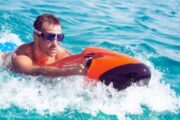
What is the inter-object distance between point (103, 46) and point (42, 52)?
3395 mm

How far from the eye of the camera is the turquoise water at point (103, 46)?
18.6ft

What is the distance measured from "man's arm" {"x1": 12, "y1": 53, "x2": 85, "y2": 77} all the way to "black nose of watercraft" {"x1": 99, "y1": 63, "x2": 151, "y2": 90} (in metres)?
0.39

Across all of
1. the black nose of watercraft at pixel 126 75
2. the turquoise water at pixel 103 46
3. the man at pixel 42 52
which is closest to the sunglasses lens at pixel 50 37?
the man at pixel 42 52

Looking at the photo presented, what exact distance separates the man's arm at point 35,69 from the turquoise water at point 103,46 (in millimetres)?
145

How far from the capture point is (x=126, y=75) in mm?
5781

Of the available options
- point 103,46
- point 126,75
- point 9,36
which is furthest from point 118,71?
point 9,36

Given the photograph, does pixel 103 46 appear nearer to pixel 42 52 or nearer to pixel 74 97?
pixel 42 52

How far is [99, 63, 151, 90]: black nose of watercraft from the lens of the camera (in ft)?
18.8

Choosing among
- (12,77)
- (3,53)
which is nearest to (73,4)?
(3,53)

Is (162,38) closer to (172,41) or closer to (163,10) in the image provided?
(172,41)

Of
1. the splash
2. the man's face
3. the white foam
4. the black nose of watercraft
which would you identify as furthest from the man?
the white foam

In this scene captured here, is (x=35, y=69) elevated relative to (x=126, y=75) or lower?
lower

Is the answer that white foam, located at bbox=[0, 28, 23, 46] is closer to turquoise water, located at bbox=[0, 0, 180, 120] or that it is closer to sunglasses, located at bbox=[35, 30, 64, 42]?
turquoise water, located at bbox=[0, 0, 180, 120]

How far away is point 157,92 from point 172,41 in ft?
14.9
